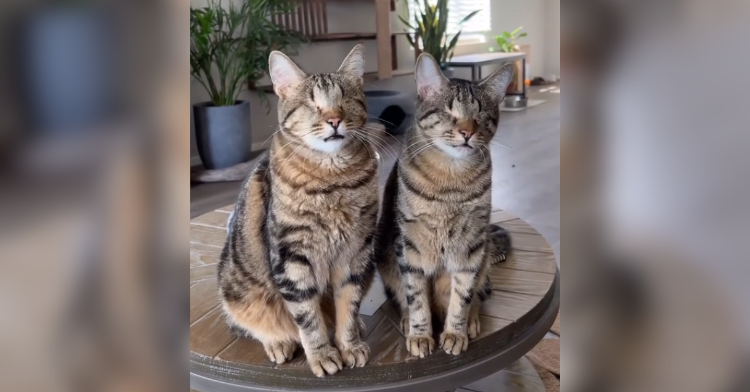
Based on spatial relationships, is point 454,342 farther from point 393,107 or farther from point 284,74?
point 393,107

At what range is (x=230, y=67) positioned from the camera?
3.35 metres

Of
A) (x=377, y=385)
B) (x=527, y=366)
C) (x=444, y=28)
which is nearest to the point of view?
(x=377, y=385)

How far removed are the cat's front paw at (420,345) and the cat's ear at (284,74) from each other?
19.1 inches

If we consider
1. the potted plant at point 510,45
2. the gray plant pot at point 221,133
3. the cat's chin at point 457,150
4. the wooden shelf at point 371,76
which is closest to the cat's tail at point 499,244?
the cat's chin at point 457,150

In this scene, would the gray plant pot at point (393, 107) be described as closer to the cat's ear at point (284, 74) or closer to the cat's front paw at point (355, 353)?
the cat's ear at point (284, 74)

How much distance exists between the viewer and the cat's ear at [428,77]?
0.93m

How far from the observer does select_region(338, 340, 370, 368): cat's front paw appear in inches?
34.0

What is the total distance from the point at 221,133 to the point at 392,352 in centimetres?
263

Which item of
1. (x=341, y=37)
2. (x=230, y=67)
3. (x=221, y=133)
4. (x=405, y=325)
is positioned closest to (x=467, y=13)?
(x=341, y=37)
